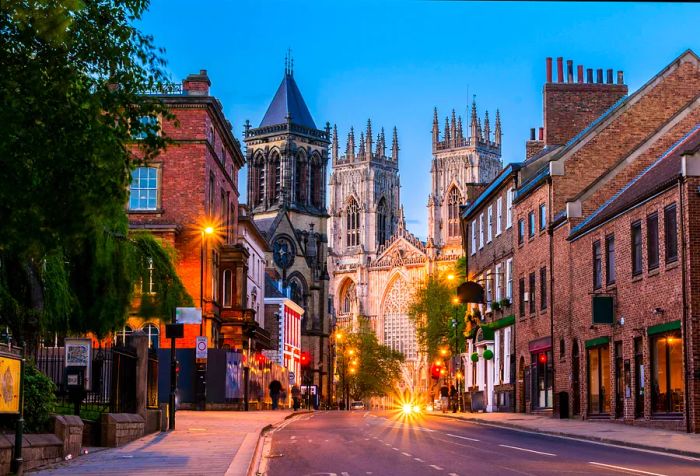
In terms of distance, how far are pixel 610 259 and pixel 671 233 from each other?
6.01m

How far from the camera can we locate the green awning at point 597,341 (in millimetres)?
39169

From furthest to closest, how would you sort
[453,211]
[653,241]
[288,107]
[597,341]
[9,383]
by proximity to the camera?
[453,211]
[288,107]
[597,341]
[653,241]
[9,383]

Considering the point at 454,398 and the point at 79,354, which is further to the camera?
the point at 454,398

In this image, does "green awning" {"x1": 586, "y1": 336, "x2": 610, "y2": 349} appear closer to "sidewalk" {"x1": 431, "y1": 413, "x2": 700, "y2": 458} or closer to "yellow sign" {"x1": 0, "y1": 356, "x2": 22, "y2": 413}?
"sidewalk" {"x1": 431, "y1": 413, "x2": 700, "y2": 458}

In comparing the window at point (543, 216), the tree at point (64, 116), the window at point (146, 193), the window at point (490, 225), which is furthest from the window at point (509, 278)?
the tree at point (64, 116)

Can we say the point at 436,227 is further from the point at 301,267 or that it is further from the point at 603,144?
the point at 603,144

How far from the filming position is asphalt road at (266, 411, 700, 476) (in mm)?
17828

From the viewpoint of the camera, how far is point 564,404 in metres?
43.6

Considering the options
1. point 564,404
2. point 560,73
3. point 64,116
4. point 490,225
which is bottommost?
point 564,404

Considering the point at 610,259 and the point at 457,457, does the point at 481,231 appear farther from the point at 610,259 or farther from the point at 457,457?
the point at 457,457

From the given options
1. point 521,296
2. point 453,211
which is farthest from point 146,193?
point 453,211

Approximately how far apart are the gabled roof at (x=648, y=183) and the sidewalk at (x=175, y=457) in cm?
1340

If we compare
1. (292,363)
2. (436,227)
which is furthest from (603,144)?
(436,227)

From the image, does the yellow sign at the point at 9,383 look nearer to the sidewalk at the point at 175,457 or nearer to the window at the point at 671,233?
the sidewalk at the point at 175,457
